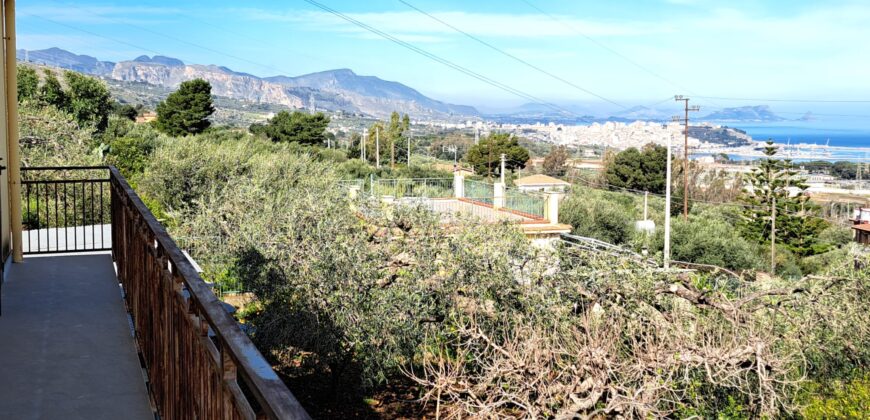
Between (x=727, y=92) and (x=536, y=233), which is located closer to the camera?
(x=536, y=233)

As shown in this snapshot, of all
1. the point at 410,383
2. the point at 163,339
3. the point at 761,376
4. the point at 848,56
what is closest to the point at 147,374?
the point at 163,339

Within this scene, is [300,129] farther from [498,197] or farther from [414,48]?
[498,197]

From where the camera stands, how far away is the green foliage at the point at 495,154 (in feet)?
176

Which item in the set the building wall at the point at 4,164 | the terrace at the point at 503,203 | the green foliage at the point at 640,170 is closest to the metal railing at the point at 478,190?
the terrace at the point at 503,203

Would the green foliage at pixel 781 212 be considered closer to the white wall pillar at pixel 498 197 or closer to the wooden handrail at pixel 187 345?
the white wall pillar at pixel 498 197

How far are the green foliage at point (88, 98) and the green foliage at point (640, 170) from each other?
33218 mm

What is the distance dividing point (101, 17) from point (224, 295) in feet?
329

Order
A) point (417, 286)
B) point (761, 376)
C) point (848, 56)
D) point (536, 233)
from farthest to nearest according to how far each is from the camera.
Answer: point (848, 56) < point (536, 233) < point (417, 286) < point (761, 376)

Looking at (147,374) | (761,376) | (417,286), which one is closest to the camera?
(147,374)

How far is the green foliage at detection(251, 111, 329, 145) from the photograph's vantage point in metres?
48.0

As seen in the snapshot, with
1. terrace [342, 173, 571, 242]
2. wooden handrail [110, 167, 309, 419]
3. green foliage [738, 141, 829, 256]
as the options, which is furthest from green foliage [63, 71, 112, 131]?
green foliage [738, 141, 829, 256]

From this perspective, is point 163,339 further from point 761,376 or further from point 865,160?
point 865,160

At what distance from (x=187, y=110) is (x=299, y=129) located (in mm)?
8630

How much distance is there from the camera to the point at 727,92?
7057 inches
